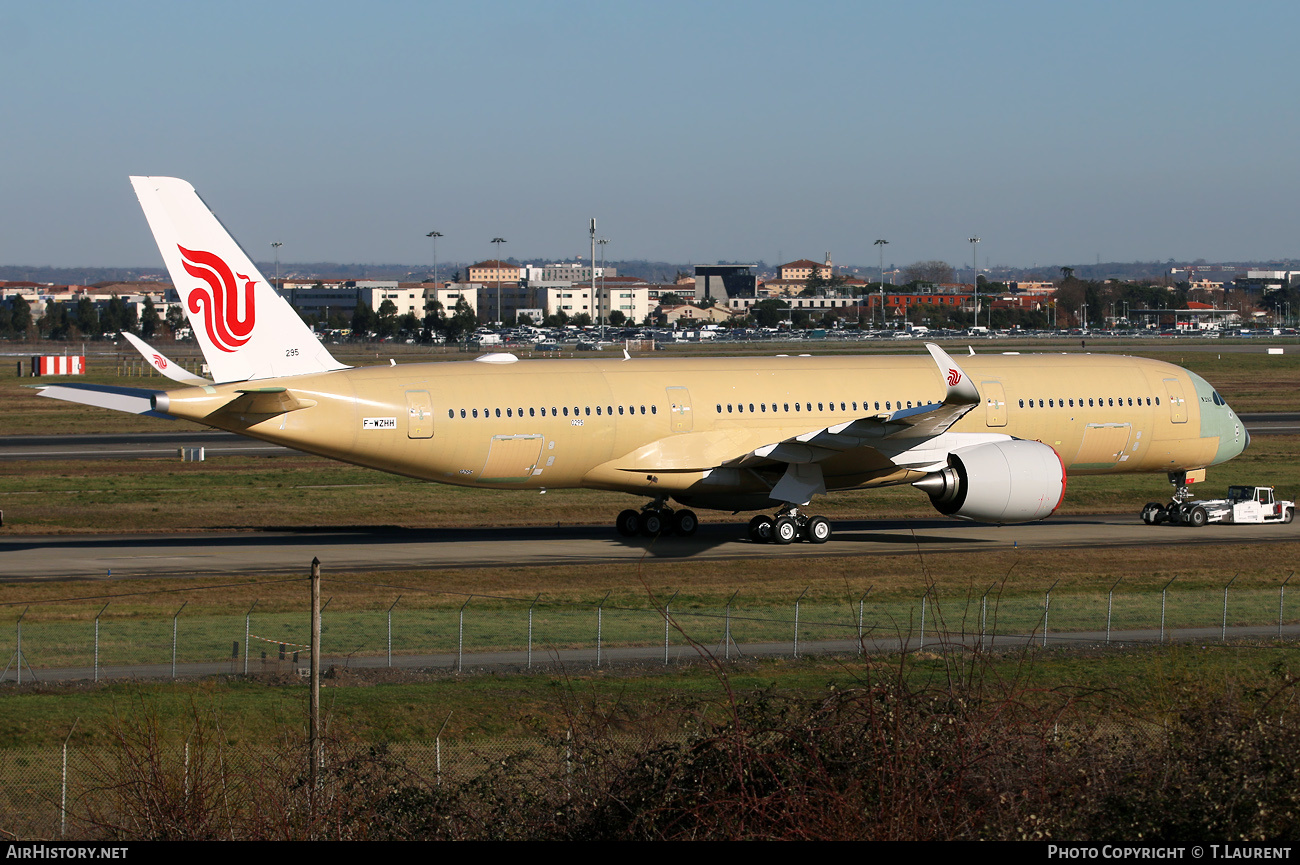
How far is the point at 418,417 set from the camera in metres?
38.6

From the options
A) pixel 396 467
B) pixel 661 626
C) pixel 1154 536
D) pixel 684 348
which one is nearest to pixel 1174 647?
pixel 661 626

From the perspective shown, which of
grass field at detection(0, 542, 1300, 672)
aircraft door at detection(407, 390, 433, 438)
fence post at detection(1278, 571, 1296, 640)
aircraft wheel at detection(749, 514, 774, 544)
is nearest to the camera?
grass field at detection(0, 542, 1300, 672)

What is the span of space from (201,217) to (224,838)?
2646 cm

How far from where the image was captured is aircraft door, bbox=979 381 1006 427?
4278cm

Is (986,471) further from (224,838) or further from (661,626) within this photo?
(224,838)

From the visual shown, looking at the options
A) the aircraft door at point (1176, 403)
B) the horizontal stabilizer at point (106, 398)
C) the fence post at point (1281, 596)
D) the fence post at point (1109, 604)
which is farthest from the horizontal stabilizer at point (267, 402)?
the aircraft door at point (1176, 403)

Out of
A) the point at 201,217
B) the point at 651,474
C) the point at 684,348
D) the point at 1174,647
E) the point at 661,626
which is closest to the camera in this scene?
the point at 1174,647

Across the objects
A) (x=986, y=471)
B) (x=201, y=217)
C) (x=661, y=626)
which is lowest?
(x=661, y=626)

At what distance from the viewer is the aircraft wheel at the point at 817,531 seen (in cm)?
Answer: 4119

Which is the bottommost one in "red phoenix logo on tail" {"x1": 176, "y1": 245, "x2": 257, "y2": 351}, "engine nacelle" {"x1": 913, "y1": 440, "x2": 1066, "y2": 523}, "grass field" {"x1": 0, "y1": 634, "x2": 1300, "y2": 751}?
"grass field" {"x1": 0, "y1": 634, "x2": 1300, "y2": 751}

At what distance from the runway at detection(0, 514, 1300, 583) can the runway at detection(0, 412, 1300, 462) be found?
2409 centimetres

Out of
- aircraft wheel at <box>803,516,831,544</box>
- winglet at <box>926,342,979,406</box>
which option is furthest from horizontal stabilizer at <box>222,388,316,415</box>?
winglet at <box>926,342,979,406</box>

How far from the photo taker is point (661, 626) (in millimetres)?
30984

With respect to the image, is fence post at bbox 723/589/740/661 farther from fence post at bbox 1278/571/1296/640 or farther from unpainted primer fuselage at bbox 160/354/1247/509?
fence post at bbox 1278/571/1296/640
